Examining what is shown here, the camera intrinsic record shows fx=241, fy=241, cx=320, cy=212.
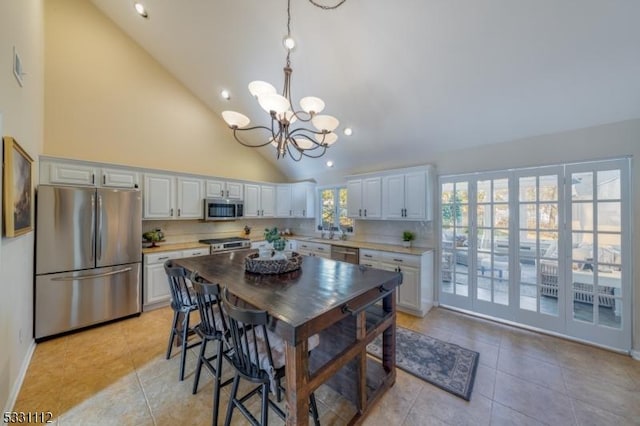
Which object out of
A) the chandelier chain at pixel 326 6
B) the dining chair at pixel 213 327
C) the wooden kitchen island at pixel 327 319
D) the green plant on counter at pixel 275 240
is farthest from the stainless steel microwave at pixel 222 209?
the chandelier chain at pixel 326 6

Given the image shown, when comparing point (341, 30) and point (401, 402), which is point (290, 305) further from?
point (341, 30)

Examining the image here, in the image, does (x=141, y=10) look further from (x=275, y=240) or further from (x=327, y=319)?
(x=327, y=319)

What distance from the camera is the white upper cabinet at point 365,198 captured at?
14.3 ft

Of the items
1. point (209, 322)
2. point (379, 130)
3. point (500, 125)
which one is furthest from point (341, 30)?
point (209, 322)

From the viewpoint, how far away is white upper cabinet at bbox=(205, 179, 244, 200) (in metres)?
4.67

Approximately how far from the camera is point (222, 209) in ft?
15.6

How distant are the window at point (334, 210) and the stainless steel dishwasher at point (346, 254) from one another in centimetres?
82

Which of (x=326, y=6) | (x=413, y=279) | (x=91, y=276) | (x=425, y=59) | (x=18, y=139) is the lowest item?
(x=413, y=279)

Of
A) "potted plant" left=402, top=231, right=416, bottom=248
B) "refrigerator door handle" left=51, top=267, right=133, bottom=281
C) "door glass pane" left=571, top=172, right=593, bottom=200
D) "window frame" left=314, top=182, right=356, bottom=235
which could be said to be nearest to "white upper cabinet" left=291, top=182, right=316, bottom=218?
"window frame" left=314, top=182, right=356, bottom=235

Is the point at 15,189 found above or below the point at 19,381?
above

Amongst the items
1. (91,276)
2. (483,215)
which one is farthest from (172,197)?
(483,215)

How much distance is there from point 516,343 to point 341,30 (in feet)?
13.5

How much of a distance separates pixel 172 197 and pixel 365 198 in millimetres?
3440

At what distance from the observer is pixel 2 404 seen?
1688mm
